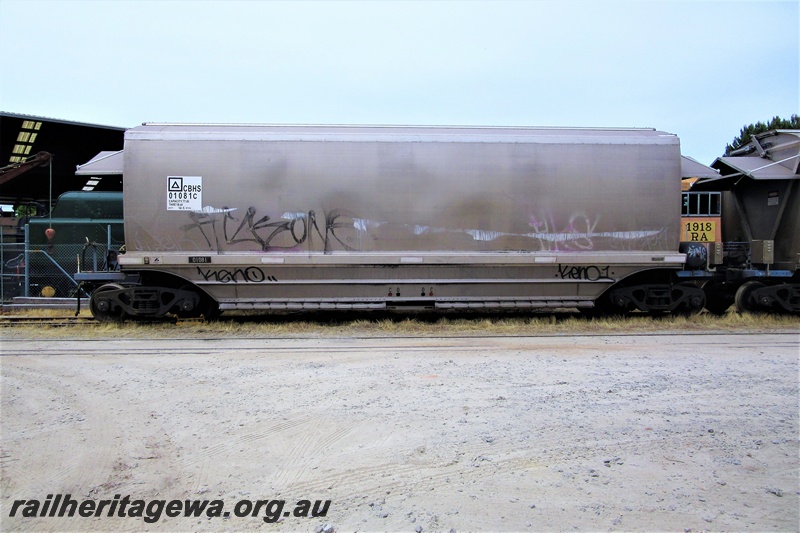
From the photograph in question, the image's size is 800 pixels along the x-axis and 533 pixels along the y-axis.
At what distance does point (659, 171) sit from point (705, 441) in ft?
26.0

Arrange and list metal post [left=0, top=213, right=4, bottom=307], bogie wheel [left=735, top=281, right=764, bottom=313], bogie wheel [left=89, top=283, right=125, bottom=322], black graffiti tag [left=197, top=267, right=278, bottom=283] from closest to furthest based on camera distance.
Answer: black graffiti tag [left=197, top=267, right=278, bottom=283]
bogie wheel [left=89, top=283, right=125, bottom=322]
bogie wheel [left=735, top=281, right=764, bottom=313]
metal post [left=0, top=213, right=4, bottom=307]

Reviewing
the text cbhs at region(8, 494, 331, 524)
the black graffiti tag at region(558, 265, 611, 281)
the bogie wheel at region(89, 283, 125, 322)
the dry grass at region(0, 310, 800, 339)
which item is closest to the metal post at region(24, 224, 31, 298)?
the dry grass at region(0, 310, 800, 339)

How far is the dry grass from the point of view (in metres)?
10.3

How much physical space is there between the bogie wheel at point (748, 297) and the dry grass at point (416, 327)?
19cm

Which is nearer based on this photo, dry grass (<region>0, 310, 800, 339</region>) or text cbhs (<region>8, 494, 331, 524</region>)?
text cbhs (<region>8, 494, 331, 524</region>)

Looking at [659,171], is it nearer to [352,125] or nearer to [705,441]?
[352,125]

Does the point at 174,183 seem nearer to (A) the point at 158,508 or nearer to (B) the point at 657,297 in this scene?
(A) the point at 158,508

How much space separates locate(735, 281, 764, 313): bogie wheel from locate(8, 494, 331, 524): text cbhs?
38.3 feet

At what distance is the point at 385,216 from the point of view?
11.0 m

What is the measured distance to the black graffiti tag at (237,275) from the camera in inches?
433

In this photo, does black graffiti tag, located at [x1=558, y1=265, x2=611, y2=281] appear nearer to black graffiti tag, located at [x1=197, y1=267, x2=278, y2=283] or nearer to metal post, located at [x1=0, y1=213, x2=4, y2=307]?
black graffiti tag, located at [x1=197, y1=267, x2=278, y2=283]

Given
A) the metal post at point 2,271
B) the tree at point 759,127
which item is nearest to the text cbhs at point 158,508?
the metal post at point 2,271

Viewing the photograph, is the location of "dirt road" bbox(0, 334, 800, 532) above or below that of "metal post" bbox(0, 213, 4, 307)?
below

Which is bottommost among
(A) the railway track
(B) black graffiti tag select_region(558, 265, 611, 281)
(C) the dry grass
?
(C) the dry grass
